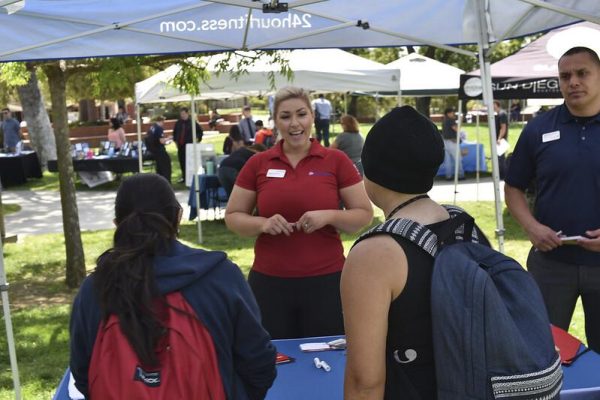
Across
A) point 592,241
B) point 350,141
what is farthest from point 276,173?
point 350,141

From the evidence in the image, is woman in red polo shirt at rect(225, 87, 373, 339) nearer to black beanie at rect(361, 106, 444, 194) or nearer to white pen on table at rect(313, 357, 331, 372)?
white pen on table at rect(313, 357, 331, 372)

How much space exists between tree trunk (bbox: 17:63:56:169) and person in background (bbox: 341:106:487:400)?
63.8ft

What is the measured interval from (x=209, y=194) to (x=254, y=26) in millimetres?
7608

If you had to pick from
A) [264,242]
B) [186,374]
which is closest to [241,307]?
[186,374]

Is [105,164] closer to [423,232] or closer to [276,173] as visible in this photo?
[276,173]

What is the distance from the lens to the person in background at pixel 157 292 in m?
1.89

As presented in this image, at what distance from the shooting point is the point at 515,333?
172 centimetres

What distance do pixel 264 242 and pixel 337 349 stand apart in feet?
2.76

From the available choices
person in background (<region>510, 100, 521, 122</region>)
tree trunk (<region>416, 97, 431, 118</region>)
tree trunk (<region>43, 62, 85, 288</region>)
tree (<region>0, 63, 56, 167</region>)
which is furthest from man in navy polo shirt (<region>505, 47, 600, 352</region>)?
person in background (<region>510, 100, 521, 122</region>)

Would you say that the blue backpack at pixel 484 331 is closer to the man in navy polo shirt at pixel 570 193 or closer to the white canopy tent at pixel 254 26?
the man in navy polo shirt at pixel 570 193

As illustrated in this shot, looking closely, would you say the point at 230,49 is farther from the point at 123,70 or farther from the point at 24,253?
the point at 24,253

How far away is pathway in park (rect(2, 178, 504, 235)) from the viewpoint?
12230 millimetres

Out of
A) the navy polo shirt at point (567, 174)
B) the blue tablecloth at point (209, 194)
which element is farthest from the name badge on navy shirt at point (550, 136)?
the blue tablecloth at point (209, 194)

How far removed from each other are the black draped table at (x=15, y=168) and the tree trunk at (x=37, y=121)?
5.61 ft
